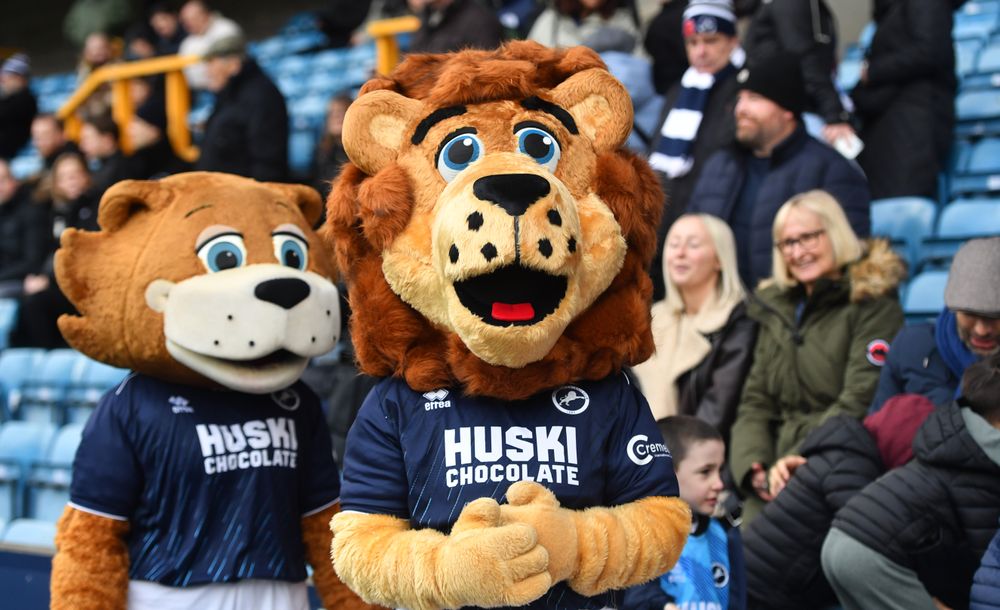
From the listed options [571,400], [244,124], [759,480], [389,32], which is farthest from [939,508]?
[389,32]

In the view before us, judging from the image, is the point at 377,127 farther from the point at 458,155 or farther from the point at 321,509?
the point at 321,509

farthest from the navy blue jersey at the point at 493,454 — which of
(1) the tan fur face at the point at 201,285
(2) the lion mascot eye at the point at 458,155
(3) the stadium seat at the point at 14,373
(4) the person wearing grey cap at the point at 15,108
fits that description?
(4) the person wearing grey cap at the point at 15,108

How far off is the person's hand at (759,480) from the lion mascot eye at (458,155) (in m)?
1.95

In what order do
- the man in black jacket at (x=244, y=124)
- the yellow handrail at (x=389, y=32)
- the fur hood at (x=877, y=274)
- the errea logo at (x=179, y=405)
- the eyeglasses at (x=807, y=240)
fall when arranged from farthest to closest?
1. the yellow handrail at (x=389, y=32)
2. the man in black jacket at (x=244, y=124)
3. the eyeglasses at (x=807, y=240)
4. the fur hood at (x=877, y=274)
5. the errea logo at (x=179, y=405)

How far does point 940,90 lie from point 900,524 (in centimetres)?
317

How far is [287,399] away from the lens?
10.6 feet

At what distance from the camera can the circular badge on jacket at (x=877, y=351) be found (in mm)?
4105

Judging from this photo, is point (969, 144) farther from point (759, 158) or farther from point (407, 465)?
point (407, 465)

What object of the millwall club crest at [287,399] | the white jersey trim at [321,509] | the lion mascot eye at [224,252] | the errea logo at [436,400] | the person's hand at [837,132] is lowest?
the white jersey trim at [321,509]

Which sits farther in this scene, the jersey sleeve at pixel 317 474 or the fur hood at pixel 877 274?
the fur hood at pixel 877 274

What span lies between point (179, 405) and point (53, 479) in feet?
10.1

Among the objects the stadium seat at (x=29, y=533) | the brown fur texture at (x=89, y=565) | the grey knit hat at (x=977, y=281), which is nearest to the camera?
the brown fur texture at (x=89, y=565)

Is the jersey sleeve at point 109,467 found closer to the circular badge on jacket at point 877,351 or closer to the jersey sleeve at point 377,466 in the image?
the jersey sleeve at point 377,466

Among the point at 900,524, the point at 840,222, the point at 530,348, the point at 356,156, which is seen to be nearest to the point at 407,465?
the point at 530,348
